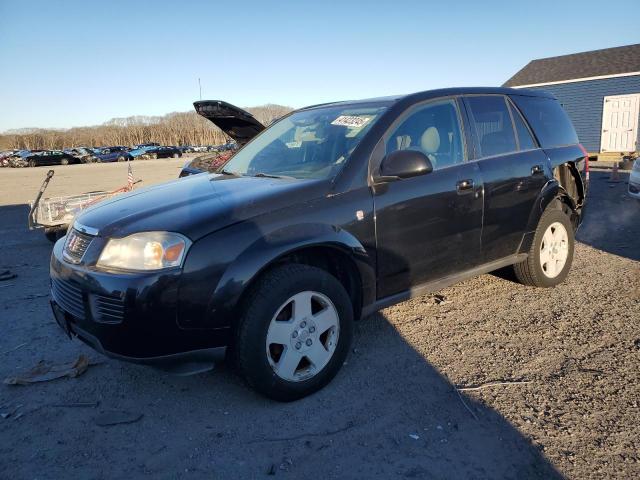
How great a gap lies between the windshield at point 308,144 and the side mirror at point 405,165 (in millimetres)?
289

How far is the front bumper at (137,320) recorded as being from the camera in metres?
2.60

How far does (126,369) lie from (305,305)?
1477mm

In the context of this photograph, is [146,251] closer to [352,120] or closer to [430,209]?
[352,120]

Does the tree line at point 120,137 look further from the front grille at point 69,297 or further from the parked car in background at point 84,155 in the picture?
the front grille at point 69,297

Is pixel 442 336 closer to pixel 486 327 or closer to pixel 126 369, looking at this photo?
pixel 486 327

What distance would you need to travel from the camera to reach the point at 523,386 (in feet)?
10.2

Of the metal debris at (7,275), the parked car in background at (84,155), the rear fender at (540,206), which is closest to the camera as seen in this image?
the rear fender at (540,206)

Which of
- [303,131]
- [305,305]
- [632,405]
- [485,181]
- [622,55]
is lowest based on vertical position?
A: [632,405]

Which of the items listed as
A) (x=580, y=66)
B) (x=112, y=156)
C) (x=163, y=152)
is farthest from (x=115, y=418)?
(x=163, y=152)

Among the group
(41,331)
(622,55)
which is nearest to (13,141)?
(622,55)

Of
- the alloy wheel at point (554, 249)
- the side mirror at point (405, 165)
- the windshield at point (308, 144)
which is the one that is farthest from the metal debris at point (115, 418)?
the alloy wheel at point (554, 249)

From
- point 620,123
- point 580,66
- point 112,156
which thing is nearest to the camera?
point 620,123

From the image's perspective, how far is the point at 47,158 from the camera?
43469 mm

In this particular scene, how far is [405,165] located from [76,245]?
210cm
